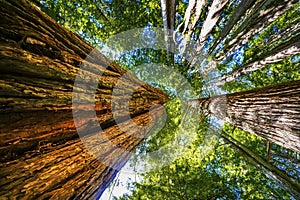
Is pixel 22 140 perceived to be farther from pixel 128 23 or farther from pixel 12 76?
pixel 128 23

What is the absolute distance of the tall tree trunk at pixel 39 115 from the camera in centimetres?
89

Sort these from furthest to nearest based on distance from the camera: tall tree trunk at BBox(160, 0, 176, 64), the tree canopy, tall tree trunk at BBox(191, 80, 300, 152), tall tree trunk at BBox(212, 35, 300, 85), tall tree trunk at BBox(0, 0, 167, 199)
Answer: the tree canopy < tall tree trunk at BBox(212, 35, 300, 85) < tall tree trunk at BBox(160, 0, 176, 64) < tall tree trunk at BBox(191, 80, 300, 152) < tall tree trunk at BBox(0, 0, 167, 199)

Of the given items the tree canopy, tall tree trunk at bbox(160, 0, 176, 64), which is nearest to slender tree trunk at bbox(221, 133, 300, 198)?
the tree canopy

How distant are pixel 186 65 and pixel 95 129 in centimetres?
954

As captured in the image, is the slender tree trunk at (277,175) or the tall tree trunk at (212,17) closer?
the slender tree trunk at (277,175)

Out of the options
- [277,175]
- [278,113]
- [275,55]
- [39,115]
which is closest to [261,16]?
[275,55]

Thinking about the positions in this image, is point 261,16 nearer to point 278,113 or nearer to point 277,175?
point 277,175

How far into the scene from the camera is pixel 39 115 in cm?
109

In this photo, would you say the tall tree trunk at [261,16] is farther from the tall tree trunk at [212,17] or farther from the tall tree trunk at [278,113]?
the tall tree trunk at [278,113]

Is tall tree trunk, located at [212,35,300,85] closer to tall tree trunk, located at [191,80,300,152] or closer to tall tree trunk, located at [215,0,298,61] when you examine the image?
tall tree trunk, located at [215,0,298,61]

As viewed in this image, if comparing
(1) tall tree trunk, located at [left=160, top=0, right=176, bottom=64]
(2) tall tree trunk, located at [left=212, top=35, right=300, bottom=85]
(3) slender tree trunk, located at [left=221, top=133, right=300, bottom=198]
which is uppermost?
(1) tall tree trunk, located at [left=160, top=0, right=176, bottom=64]

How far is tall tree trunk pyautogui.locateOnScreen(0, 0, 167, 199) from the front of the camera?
886 millimetres

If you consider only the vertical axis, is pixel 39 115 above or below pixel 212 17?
below

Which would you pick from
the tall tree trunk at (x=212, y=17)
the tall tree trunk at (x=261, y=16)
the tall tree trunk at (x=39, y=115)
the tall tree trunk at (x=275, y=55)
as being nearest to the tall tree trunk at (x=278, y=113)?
the tall tree trunk at (x=39, y=115)
